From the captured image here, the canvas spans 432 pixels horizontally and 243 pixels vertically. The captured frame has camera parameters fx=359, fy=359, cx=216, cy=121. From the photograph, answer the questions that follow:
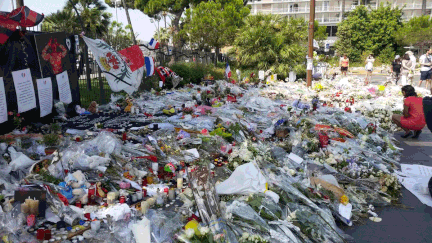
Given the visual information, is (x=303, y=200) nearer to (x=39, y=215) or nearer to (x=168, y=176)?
(x=168, y=176)

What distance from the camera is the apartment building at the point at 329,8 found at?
5942 centimetres

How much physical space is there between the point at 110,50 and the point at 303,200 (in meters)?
5.86

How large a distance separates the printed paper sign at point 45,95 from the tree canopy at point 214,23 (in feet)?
59.8

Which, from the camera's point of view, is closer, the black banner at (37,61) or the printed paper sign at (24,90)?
the black banner at (37,61)

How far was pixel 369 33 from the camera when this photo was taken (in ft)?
143

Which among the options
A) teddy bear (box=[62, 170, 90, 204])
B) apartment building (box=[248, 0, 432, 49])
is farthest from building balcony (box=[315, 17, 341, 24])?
teddy bear (box=[62, 170, 90, 204])

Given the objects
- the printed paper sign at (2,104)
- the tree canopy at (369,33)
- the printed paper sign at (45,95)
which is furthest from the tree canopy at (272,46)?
the tree canopy at (369,33)

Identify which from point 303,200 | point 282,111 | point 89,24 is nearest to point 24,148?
point 303,200

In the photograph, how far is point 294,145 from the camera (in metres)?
5.61

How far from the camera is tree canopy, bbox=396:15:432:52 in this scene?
131 ft

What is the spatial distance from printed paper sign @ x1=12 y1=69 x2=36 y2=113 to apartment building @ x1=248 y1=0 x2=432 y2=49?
5567 cm

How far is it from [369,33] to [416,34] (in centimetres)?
523

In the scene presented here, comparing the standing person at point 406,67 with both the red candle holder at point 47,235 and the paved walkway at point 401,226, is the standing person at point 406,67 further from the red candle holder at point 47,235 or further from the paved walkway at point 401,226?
the red candle holder at point 47,235

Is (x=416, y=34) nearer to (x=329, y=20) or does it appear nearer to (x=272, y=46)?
(x=329, y=20)
